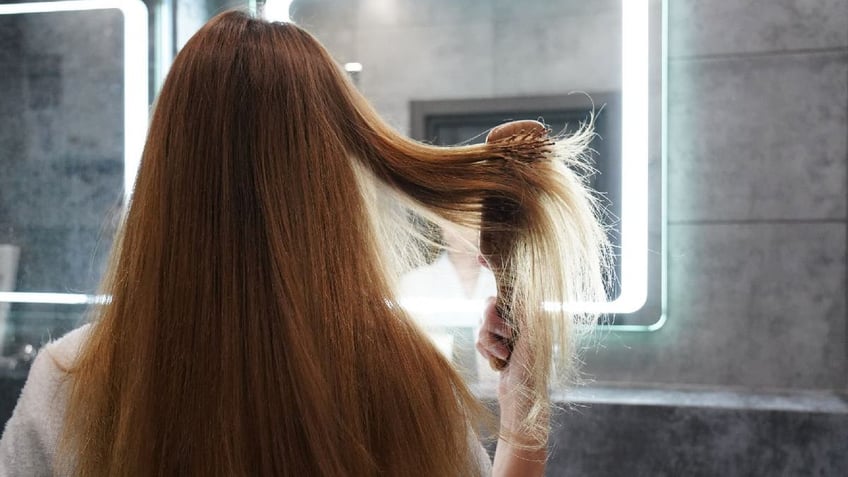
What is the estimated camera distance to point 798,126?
1.16m

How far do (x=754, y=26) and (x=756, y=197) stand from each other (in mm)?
294

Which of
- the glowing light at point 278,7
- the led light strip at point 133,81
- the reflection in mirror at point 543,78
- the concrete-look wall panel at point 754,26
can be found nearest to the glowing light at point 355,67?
the reflection in mirror at point 543,78

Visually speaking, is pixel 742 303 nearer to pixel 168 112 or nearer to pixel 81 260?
pixel 168 112

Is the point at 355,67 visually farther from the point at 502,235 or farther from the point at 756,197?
the point at 502,235

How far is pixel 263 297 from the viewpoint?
43cm

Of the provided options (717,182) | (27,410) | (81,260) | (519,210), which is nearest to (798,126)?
(717,182)

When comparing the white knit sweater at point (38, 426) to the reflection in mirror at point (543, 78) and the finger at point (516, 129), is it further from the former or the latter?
the reflection in mirror at point (543, 78)

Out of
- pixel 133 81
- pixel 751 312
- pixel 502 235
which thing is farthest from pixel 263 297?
pixel 133 81

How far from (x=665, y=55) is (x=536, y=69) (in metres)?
0.22

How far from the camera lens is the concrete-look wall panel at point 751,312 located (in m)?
1.15

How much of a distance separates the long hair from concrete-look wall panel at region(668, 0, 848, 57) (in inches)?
35.4

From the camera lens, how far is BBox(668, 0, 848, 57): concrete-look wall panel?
1159mm

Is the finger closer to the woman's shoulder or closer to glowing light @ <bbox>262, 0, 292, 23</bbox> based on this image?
the woman's shoulder

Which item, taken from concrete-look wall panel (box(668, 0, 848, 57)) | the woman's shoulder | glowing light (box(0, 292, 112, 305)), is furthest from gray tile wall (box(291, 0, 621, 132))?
the woman's shoulder
